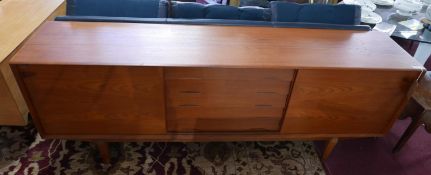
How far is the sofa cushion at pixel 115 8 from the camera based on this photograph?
1494 millimetres

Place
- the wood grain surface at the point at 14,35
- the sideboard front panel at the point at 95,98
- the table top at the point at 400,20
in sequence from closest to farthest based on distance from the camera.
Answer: the sideboard front panel at the point at 95,98, the wood grain surface at the point at 14,35, the table top at the point at 400,20

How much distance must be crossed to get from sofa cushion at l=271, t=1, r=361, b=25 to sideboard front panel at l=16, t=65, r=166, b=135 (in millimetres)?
762

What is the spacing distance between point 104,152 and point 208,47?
2.47 ft

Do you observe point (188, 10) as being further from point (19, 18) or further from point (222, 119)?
point (19, 18)

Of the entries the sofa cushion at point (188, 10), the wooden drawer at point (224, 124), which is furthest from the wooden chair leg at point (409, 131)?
the sofa cushion at point (188, 10)

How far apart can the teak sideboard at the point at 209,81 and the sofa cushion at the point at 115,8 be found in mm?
252

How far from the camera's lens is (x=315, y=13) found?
150 cm

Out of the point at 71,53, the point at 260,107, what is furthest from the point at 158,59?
the point at 260,107

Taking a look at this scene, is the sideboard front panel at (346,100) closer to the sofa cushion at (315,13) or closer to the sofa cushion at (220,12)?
the sofa cushion at (315,13)

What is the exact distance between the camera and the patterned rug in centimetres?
146

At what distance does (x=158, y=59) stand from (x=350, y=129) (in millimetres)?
969

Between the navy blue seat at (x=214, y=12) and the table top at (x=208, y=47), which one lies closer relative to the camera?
the table top at (x=208, y=47)

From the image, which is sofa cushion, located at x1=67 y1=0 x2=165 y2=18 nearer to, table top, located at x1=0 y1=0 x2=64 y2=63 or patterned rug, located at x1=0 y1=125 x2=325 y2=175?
table top, located at x1=0 y1=0 x2=64 y2=63

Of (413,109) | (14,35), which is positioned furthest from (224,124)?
(14,35)
